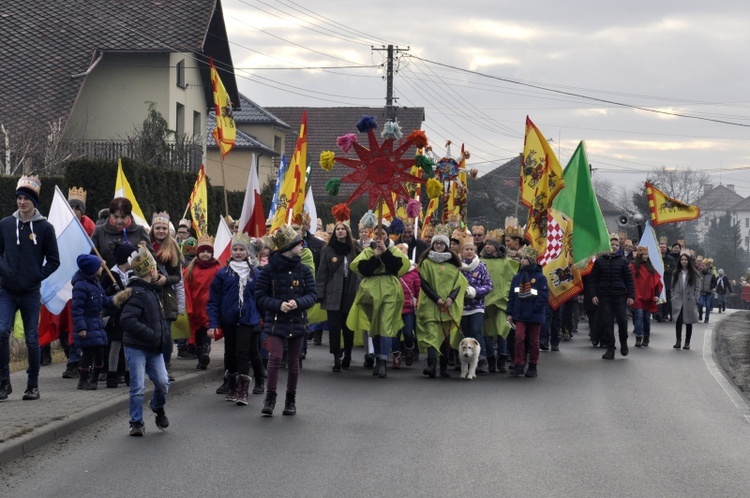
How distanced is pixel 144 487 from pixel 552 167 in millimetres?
14251

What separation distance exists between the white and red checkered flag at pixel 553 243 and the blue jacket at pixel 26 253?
10041 millimetres

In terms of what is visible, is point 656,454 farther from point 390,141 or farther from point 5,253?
point 390,141

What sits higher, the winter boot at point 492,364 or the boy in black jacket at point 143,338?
the boy in black jacket at point 143,338

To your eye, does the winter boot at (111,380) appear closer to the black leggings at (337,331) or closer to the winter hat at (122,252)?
the winter hat at (122,252)

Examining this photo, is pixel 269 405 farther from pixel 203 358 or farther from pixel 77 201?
pixel 77 201

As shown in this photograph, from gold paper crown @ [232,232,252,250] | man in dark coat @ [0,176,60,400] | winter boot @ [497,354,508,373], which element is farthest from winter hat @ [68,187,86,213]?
winter boot @ [497,354,508,373]

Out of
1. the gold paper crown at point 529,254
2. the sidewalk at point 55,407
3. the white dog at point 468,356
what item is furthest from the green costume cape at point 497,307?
the sidewalk at point 55,407

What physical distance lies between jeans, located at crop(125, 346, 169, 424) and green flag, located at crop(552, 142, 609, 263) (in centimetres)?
1043

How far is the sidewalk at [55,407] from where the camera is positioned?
30.5ft

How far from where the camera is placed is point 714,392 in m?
14.6

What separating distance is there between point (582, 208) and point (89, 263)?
32.8ft

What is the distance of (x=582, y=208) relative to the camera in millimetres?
19984

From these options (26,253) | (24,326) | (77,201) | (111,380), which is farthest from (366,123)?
(24,326)

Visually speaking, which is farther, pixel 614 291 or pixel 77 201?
pixel 614 291
